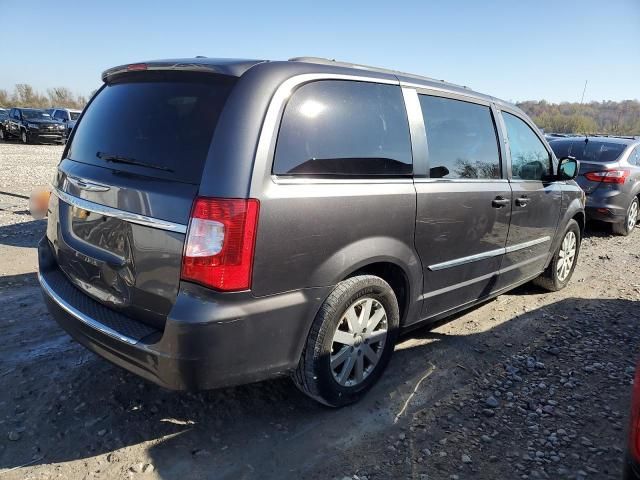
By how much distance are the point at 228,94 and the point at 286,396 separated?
183 centimetres

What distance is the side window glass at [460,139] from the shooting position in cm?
316

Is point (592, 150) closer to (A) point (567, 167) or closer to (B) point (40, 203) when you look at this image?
(A) point (567, 167)

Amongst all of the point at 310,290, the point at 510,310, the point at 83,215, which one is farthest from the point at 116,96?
the point at 510,310

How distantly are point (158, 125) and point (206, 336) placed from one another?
110 cm

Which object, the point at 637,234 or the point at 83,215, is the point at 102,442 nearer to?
the point at 83,215

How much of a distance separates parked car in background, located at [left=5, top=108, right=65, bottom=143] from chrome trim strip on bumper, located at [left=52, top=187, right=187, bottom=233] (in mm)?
24840

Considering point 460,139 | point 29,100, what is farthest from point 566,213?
point 29,100

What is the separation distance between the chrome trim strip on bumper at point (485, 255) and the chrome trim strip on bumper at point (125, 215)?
171cm

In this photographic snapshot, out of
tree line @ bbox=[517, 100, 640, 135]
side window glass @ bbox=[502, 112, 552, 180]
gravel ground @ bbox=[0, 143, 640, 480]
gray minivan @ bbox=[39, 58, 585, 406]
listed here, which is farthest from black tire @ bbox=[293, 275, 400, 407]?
tree line @ bbox=[517, 100, 640, 135]

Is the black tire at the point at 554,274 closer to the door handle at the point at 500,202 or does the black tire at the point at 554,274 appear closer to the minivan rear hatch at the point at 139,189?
the door handle at the point at 500,202

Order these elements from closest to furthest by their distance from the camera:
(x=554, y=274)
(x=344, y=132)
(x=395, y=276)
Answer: (x=344, y=132)
(x=395, y=276)
(x=554, y=274)

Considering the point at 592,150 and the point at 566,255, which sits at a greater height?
the point at 592,150

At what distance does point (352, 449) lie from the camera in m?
2.54

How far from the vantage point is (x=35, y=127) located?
2362 centimetres
